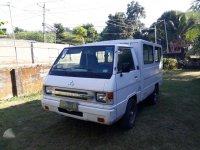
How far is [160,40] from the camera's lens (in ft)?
151

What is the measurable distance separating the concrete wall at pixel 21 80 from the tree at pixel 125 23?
45.4 meters

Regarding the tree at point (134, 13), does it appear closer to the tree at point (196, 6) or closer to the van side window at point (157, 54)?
the tree at point (196, 6)

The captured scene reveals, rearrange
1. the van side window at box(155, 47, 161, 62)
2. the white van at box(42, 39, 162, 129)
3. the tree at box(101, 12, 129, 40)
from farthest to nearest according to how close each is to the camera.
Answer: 1. the tree at box(101, 12, 129, 40)
2. the van side window at box(155, 47, 161, 62)
3. the white van at box(42, 39, 162, 129)

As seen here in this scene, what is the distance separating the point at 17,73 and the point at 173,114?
20.6ft

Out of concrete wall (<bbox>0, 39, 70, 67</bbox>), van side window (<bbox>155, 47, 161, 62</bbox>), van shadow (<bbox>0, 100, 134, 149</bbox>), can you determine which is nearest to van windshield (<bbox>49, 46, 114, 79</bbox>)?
van shadow (<bbox>0, 100, 134, 149</bbox>)

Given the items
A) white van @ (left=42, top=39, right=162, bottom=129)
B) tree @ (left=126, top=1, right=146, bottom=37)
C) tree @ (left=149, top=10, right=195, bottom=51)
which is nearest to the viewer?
white van @ (left=42, top=39, right=162, bottom=129)

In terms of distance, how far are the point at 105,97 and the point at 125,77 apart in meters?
0.84

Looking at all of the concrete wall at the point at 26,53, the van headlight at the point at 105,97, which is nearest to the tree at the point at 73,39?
the concrete wall at the point at 26,53

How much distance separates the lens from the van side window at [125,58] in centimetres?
501

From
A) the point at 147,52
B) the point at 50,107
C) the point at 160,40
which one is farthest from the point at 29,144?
the point at 160,40

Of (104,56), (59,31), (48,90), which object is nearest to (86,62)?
(104,56)

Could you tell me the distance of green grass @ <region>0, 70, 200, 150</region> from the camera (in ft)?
15.5

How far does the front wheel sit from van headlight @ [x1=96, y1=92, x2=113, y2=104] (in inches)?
37.8

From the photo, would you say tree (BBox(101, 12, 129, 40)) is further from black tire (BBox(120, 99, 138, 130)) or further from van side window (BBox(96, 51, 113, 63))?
van side window (BBox(96, 51, 113, 63))
